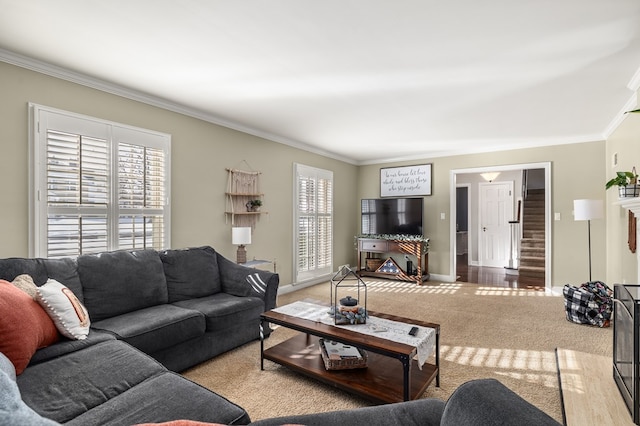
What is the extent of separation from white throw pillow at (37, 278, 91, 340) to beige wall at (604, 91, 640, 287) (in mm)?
4738

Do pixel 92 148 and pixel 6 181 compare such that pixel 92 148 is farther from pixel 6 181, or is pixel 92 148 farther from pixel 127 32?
pixel 127 32

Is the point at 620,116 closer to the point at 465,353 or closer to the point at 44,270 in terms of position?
the point at 465,353

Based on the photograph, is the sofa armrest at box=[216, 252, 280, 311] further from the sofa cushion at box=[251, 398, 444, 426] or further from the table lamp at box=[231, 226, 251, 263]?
the sofa cushion at box=[251, 398, 444, 426]

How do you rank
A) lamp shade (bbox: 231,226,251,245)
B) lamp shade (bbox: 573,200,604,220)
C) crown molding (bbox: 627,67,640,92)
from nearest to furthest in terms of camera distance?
crown molding (bbox: 627,67,640,92), lamp shade (bbox: 231,226,251,245), lamp shade (bbox: 573,200,604,220)

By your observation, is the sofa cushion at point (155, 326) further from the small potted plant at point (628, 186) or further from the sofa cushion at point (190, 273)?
the small potted plant at point (628, 186)

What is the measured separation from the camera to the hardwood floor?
5703 millimetres

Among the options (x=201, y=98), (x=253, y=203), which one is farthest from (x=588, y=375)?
(x=201, y=98)

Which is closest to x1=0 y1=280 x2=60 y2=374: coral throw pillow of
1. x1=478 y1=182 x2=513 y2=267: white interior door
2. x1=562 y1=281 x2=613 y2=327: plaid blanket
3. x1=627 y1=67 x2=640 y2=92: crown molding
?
x1=627 y1=67 x2=640 y2=92: crown molding

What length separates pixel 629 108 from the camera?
11.3 ft

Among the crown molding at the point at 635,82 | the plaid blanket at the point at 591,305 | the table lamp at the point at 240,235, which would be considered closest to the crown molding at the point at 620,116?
the crown molding at the point at 635,82

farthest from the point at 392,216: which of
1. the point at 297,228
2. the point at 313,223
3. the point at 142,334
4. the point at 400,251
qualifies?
the point at 142,334

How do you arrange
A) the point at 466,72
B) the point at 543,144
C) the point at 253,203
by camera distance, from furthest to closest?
the point at 543,144
the point at 253,203
the point at 466,72

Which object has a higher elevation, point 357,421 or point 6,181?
point 6,181

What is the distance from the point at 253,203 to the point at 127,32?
8.34 feet
